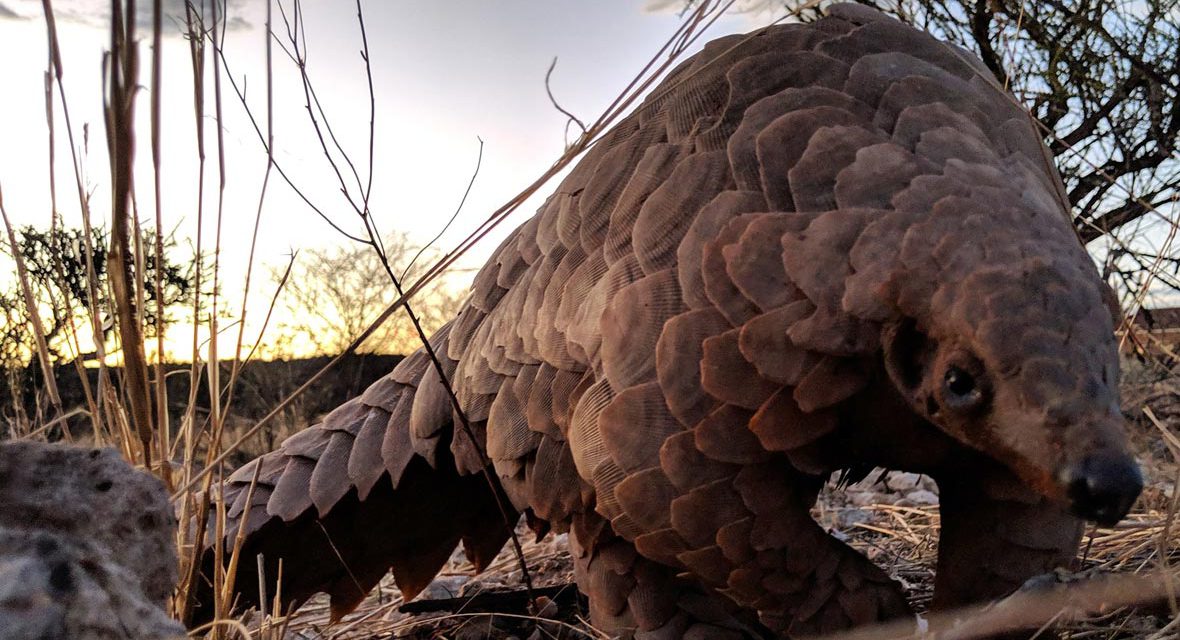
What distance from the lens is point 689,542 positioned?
2.01 m

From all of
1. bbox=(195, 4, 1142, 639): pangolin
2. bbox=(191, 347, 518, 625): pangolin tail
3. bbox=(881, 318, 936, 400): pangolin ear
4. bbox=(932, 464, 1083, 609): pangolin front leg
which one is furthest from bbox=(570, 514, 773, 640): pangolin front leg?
bbox=(881, 318, 936, 400): pangolin ear

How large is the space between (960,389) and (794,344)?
1.00 feet

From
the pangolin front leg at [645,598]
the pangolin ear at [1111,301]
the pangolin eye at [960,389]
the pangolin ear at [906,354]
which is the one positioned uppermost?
the pangolin ear at [1111,301]

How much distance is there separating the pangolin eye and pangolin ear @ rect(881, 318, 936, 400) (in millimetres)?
71

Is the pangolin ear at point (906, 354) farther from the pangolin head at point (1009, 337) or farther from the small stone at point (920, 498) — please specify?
the small stone at point (920, 498)

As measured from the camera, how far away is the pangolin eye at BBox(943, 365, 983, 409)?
5.16ft

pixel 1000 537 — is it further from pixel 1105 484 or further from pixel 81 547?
pixel 81 547

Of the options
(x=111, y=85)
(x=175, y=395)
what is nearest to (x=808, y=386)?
(x=111, y=85)

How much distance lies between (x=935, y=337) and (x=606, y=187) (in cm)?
94

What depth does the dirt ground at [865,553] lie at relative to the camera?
253 centimetres

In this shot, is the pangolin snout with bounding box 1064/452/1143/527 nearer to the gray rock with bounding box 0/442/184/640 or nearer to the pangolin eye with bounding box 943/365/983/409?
the pangolin eye with bounding box 943/365/983/409

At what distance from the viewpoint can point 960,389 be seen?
5.23 feet

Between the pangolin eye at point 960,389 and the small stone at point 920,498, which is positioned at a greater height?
the pangolin eye at point 960,389

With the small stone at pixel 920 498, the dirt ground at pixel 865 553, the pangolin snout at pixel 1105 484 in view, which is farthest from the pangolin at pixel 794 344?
the small stone at pixel 920 498
